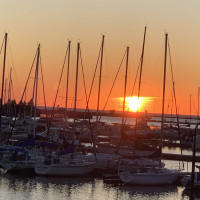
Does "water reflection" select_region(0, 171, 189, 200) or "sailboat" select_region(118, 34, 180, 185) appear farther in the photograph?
"sailboat" select_region(118, 34, 180, 185)

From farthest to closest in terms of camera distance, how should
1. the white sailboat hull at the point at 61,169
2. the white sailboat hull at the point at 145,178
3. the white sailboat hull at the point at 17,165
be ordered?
the white sailboat hull at the point at 17,165, the white sailboat hull at the point at 61,169, the white sailboat hull at the point at 145,178

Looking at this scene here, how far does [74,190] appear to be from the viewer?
42656mm

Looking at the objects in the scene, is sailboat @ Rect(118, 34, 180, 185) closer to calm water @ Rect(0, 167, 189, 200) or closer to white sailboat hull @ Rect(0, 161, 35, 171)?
calm water @ Rect(0, 167, 189, 200)

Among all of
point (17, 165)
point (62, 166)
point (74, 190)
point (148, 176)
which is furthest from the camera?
point (17, 165)

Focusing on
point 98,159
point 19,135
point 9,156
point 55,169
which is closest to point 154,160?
point 98,159

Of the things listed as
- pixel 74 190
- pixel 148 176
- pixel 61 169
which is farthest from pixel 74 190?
pixel 148 176

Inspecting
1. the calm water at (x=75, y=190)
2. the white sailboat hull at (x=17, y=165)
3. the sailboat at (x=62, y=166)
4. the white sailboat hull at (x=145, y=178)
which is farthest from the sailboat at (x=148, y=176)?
the white sailboat hull at (x=17, y=165)

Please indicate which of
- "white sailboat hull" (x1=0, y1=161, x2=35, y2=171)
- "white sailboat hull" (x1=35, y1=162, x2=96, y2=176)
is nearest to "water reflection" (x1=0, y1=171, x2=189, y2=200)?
"white sailboat hull" (x1=35, y1=162, x2=96, y2=176)

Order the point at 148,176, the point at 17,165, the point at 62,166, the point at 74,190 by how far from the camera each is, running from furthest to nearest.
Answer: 1. the point at 17,165
2. the point at 62,166
3. the point at 148,176
4. the point at 74,190

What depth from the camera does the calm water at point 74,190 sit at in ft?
134

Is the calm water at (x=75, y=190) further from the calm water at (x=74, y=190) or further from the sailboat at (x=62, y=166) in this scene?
the sailboat at (x=62, y=166)

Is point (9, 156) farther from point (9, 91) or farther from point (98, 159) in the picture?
point (9, 91)

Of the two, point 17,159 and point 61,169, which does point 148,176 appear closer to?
point 61,169

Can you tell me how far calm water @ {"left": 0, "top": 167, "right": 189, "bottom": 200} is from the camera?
40703mm
